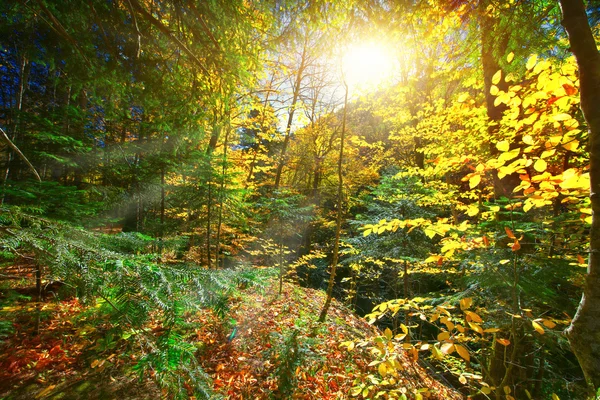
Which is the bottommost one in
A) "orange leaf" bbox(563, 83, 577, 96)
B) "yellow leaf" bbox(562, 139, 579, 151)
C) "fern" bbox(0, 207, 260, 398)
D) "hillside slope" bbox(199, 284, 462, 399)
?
"hillside slope" bbox(199, 284, 462, 399)

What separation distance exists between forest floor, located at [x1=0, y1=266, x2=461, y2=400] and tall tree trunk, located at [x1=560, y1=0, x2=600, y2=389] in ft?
5.93

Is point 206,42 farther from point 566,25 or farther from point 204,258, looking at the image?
point 204,258

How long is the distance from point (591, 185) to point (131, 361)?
5213mm

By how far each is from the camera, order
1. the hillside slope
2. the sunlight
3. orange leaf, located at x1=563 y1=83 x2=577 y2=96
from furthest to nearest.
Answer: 1. the sunlight
2. the hillside slope
3. orange leaf, located at x1=563 y1=83 x2=577 y2=96

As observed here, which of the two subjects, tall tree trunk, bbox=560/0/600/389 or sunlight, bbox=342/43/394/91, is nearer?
tall tree trunk, bbox=560/0/600/389

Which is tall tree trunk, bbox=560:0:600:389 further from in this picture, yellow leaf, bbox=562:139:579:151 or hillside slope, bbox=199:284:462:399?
hillside slope, bbox=199:284:462:399

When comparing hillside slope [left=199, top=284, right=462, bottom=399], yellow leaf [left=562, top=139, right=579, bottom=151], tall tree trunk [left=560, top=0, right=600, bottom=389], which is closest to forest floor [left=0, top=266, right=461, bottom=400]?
hillside slope [left=199, top=284, right=462, bottom=399]

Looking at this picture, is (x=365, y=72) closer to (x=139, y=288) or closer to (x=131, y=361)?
(x=139, y=288)

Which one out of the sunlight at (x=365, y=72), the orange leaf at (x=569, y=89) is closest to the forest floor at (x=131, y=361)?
the orange leaf at (x=569, y=89)

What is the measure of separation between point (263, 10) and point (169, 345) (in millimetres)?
3796

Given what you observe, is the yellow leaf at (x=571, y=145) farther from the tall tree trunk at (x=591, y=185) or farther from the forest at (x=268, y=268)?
the tall tree trunk at (x=591, y=185)

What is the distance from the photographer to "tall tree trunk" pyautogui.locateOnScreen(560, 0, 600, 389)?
114 cm

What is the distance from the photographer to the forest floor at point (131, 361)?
2904 millimetres

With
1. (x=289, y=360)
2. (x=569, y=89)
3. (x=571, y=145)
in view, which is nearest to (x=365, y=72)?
(x=569, y=89)
